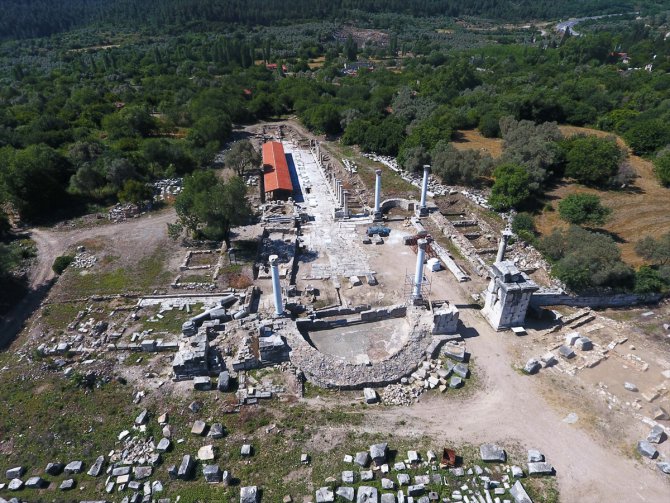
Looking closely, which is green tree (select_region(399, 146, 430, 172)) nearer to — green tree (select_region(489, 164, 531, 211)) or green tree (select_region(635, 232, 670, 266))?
green tree (select_region(489, 164, 531, 211))

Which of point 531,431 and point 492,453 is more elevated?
point 492,453

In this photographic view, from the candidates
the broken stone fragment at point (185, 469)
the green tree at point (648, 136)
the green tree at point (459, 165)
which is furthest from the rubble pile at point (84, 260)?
the green tree at point (648, 136)

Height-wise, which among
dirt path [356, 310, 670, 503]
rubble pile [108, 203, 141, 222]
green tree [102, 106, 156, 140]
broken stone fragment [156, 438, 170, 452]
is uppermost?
green tree [102, 106, 156, 140]

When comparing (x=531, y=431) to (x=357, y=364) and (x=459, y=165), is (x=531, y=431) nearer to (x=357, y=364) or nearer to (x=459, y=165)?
(x=357, y=364)

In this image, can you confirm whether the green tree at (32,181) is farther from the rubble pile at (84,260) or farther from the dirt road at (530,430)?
the dirt road at (530,430)

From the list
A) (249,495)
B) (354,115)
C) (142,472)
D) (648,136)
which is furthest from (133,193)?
(648,136)

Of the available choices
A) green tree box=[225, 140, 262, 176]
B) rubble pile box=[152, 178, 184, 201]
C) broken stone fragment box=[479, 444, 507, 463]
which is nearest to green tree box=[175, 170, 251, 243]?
rubble pile box=[152, 178, 184, 201]

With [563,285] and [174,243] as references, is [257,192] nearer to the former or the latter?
[174,243]
